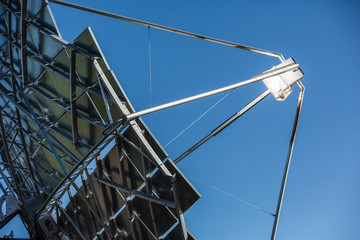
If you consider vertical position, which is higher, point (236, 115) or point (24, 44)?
point (24, 44)

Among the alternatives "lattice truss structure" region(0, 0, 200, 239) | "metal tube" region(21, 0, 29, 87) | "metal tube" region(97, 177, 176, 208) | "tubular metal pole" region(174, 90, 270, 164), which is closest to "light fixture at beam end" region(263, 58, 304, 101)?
"tubular metal pole" region(174, 90, 270, 164)

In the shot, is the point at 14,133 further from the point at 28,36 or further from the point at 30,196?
the point at 28,36

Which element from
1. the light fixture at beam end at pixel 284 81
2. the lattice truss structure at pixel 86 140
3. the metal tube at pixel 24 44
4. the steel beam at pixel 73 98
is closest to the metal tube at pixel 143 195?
the lattice truss structure at pixel 86 140

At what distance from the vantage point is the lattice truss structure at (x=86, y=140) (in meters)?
11.2

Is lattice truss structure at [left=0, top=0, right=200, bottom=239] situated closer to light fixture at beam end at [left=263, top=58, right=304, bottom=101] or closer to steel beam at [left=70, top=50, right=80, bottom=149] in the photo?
steel beam at [left=70, top=50, right=80, bottom=149]

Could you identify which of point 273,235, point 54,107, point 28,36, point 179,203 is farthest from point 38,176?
point 273,235

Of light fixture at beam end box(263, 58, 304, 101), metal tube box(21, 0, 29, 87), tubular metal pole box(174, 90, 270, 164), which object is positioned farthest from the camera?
metal tube box(21, 0, 29, 87)

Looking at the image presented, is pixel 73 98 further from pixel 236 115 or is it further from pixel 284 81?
pixel 284 81

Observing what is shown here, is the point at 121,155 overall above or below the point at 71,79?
below

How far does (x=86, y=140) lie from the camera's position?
14.3 m

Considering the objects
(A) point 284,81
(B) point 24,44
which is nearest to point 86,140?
(B) point 24,44

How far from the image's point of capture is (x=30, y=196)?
19453mm

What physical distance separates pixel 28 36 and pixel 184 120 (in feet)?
33.4

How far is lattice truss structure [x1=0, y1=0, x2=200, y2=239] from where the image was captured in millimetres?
11242
